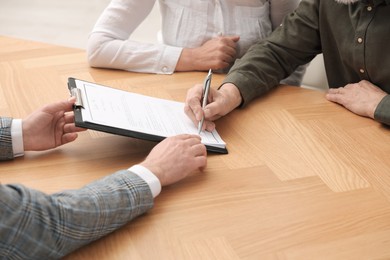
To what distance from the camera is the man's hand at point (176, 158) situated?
97 centimetres

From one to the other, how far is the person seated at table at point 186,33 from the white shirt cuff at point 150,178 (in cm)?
61

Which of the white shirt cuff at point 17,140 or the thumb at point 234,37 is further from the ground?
the thumb at point 234,37

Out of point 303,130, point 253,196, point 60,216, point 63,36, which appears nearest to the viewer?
point 60,216

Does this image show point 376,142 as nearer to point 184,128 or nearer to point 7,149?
point 184,128

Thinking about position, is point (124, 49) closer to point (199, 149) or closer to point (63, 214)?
point (199, 149)

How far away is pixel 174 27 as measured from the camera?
160cm

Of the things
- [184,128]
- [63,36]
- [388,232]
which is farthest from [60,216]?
[63,36]

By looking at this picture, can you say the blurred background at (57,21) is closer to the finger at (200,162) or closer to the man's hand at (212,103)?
the man's hand at (212,103)

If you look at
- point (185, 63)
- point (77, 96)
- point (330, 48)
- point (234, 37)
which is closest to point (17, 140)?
point (77, 96)

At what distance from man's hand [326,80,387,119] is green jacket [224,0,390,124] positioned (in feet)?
0.09

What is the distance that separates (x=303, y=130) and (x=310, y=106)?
0.46 feet

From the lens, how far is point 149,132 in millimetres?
1080

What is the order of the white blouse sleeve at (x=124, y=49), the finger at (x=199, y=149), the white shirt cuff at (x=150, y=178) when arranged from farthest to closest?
the white blouse sleeve at (x=124, y=49) → the finger at (x=199, y=149) → the white shirt cuff at (x=150, y=178)

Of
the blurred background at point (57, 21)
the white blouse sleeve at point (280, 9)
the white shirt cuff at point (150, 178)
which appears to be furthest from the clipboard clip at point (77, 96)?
the blurred background at point (57, 21)
